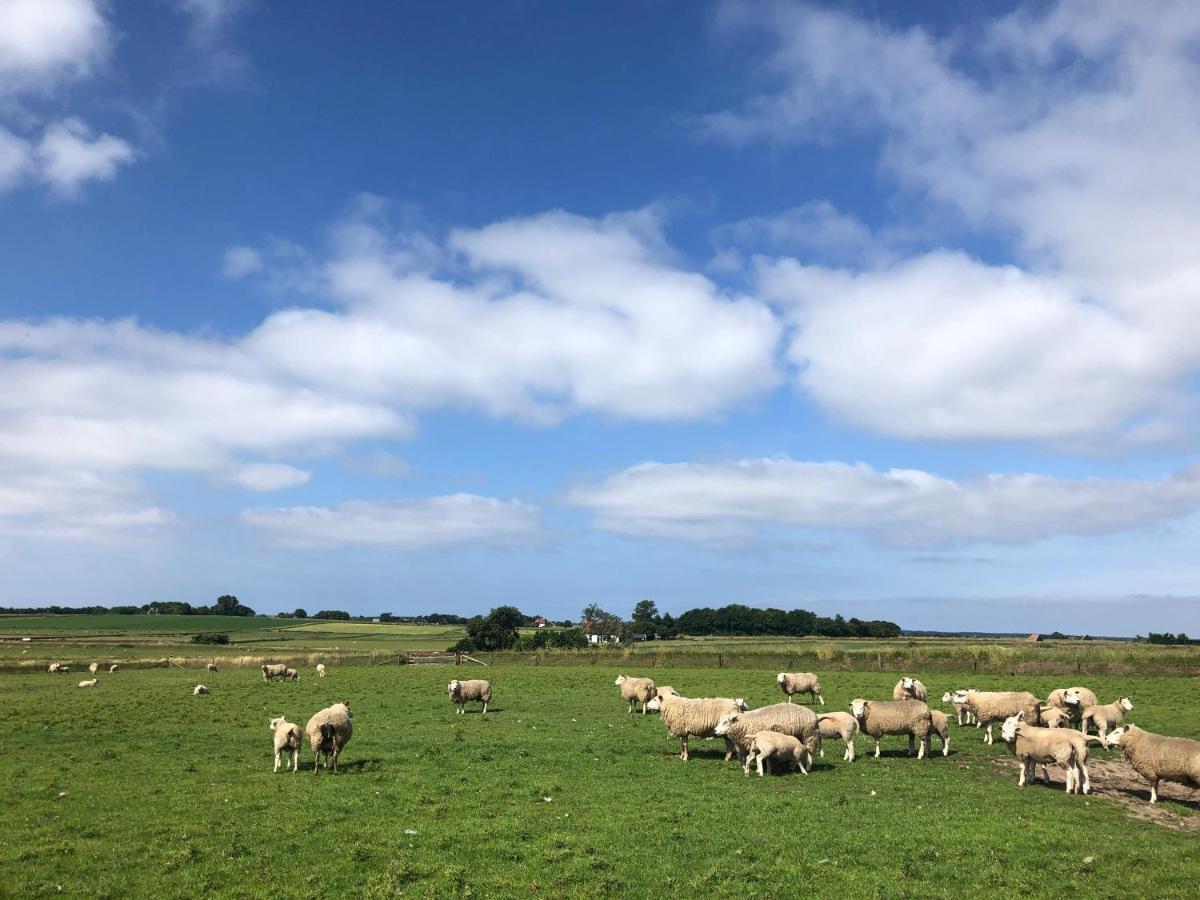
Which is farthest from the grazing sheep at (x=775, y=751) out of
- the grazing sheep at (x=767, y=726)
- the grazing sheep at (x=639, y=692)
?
the grazing sheep at (x=639, y=692)

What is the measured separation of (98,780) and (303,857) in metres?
10.0

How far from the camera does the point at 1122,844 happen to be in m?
13.2

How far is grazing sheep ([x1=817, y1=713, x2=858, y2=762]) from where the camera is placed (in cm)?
2119

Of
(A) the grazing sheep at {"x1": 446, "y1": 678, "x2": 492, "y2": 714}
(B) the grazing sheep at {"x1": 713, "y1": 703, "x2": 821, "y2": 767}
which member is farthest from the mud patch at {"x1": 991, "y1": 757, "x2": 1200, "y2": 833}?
(A) the grazing sheep at {"x1": 446, "y1": 678, "x2": 492, "y2": 714}

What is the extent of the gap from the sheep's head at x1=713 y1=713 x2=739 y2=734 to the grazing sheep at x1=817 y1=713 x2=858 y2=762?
2715 mm

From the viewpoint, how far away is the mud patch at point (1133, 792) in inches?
599

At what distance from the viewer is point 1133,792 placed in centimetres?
1741

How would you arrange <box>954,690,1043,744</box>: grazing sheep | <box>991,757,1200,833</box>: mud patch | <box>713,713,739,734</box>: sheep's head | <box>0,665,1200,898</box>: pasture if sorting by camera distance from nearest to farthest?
<box>0,665,1200,898</box>: pasture
<box>991,757,1200,833</box>: mud patch
<box>713,713,739,734</box>: sheep's head
<box>954,690,1043,744</box>: grazing sheep

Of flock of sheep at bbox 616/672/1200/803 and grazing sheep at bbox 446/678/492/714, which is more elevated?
flock of sheep at bbox 616/672/1200/803

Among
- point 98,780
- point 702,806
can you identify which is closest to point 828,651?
point 702,806

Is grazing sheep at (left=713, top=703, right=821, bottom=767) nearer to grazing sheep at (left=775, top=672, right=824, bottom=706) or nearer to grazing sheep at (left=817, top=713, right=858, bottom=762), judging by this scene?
grazing sheep at (left=817, top=713, right=858, bottom=762)

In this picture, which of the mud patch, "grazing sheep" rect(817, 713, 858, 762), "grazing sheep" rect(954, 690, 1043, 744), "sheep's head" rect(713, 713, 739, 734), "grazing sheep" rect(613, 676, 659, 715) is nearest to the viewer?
the mud patch

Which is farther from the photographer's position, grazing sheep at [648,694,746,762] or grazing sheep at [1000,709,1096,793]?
grazing sheep at [648,694,746,762]

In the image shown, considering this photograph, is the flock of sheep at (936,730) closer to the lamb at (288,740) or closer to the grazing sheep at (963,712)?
the grazing sheep at (963,712)
